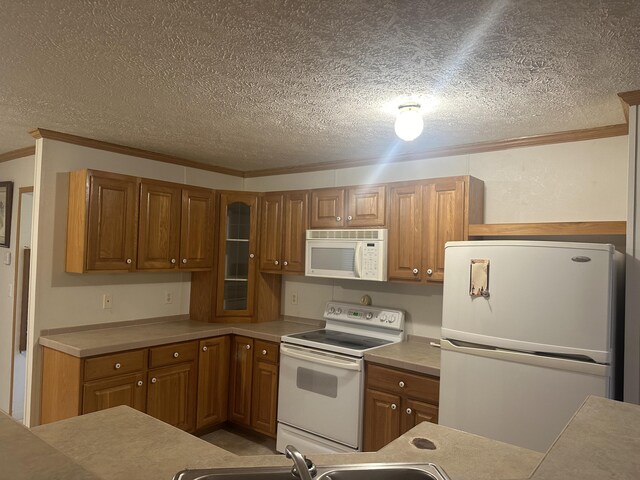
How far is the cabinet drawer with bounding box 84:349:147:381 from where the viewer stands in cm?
281

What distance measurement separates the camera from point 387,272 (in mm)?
3205

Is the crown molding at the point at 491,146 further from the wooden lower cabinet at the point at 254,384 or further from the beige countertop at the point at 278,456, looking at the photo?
the beige countertop at the point at 278,456

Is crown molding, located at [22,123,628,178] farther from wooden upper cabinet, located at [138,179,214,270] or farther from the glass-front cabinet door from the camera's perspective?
the glass-front cabinet door

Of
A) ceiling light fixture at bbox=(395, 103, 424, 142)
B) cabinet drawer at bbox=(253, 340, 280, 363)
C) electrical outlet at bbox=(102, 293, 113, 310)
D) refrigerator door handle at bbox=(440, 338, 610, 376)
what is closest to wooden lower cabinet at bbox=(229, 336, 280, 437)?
cabinet drawer at bbox=(253, 340, 280, 363)

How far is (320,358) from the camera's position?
3121 mm

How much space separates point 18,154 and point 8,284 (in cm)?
120

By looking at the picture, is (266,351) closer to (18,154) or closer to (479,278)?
(479,278)

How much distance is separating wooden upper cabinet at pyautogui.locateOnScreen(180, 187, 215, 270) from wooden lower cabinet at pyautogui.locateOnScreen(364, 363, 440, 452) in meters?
1.73

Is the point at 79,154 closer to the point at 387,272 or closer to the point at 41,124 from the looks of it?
the point at 41,124

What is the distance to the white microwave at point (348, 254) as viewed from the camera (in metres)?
3.19

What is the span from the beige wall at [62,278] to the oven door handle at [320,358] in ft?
4.28

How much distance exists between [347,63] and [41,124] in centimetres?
223

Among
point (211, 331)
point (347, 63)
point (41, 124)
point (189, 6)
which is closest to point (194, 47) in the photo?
point (189, 6)

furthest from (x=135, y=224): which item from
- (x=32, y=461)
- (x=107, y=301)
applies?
(x=32, y=461)
